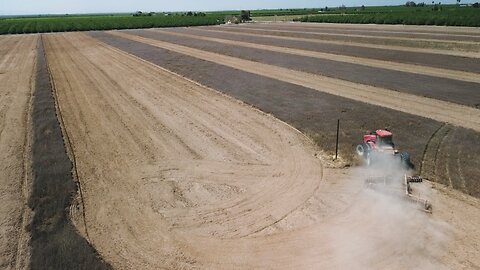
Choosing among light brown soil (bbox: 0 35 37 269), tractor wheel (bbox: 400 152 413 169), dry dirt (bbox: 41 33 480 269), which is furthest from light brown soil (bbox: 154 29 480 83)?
light brown soil (bbox: 0 35 37 269)

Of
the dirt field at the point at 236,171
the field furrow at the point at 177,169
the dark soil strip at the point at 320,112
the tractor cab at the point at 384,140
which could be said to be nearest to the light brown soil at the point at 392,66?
the dirt field at the point at 236,171

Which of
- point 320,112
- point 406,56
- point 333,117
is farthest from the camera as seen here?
point 406,56

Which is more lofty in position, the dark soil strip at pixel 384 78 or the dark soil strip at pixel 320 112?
the dark soil strip at pixel 384 78

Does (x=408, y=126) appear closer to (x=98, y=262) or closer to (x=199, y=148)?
(x=199, y=148)

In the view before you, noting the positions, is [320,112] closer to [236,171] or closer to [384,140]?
[384,140]

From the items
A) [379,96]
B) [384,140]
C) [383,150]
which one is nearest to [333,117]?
[379,96]

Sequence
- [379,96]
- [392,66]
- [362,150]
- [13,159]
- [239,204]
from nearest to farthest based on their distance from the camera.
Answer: [239,204] < [362,150] < [13,159] < [379,96] < [392,66]

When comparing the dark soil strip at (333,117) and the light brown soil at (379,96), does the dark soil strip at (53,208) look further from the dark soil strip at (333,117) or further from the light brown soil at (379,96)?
the light brown soil at (379,96)
